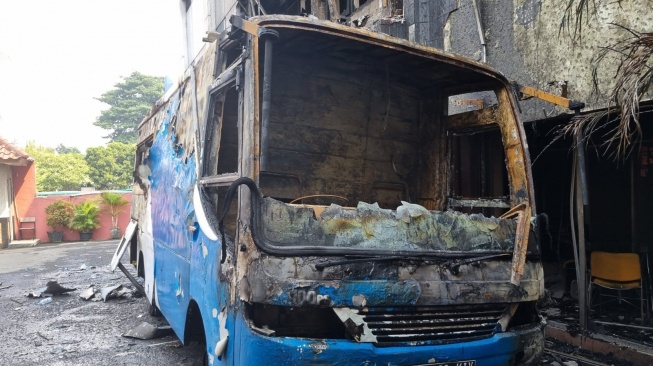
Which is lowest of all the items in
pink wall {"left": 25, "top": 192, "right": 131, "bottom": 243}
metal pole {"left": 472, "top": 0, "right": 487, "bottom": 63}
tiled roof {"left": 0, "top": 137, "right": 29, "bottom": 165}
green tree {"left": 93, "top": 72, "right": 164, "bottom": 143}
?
pink wall {"left": 25, "top": 192, "right": 131, "bottom": 243}

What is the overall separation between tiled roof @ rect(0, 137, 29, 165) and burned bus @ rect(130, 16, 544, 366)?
546 inches

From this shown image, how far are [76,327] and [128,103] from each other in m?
38.6

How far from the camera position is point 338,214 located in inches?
109

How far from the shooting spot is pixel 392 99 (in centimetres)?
428

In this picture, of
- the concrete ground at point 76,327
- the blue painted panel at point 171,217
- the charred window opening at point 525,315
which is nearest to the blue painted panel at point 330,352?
the charred window opening at point 525,315

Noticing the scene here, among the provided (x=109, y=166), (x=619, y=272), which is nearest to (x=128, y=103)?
(x=109, y=166)

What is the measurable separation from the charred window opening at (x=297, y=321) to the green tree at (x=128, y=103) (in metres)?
41.4

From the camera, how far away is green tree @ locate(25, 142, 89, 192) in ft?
95.9

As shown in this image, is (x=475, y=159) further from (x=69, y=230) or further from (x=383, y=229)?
(x=69, y=230)

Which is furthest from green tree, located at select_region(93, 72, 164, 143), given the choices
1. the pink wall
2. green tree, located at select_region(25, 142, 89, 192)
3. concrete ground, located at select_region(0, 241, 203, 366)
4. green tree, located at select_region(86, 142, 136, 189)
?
concrete ground, located at select_region(0, 241, 203, 366)

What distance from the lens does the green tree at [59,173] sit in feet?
95.9

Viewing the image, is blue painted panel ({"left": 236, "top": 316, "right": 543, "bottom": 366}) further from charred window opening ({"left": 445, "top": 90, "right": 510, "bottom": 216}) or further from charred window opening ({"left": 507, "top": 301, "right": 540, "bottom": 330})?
charred window opening ({"left": 445, "top": 90, "right": 510, "bottom": 216})

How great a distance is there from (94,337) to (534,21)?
6.16 m

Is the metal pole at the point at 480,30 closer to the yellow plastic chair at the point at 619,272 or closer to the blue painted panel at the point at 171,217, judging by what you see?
the yellow plastic chair at the point at 619,272
